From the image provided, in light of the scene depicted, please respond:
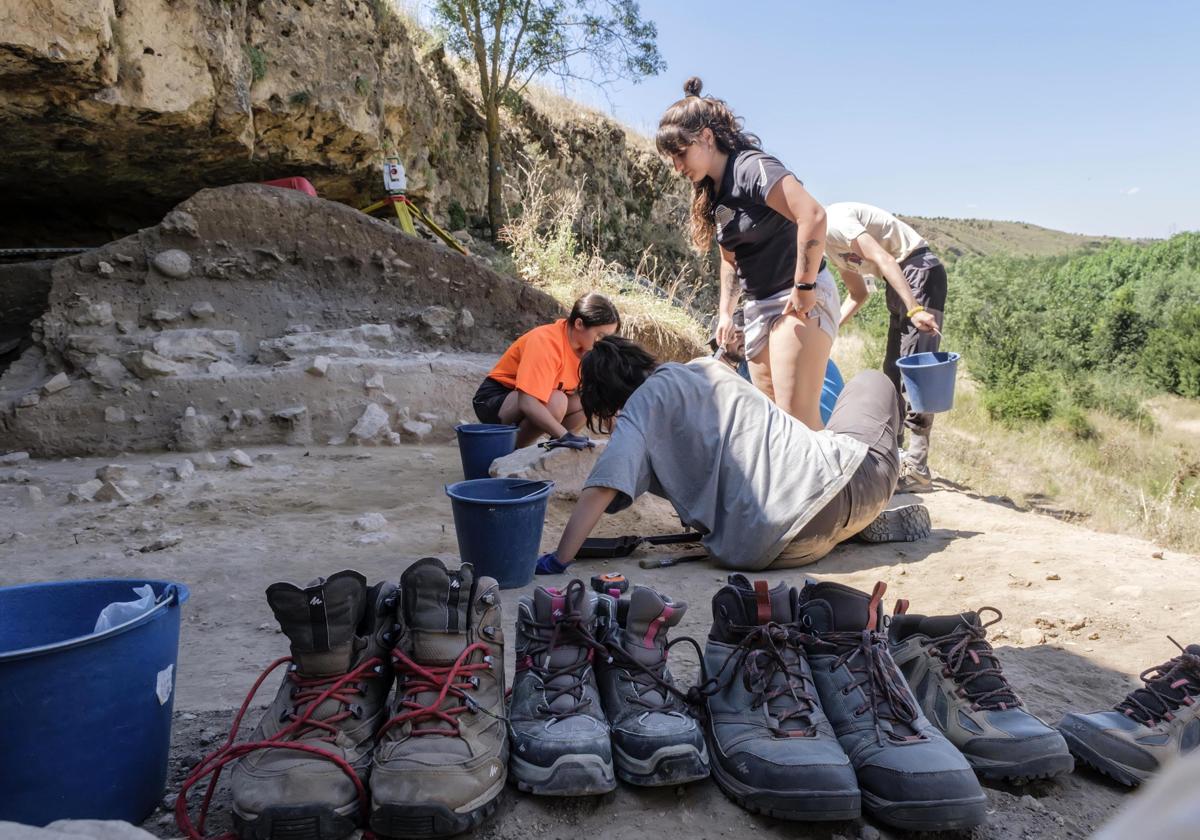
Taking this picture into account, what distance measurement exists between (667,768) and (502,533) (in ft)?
4.72

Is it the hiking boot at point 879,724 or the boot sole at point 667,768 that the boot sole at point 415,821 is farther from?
the hiking boot at point 879,724

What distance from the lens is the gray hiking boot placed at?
3.88ft

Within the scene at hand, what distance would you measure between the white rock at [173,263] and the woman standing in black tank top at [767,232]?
3.86 m

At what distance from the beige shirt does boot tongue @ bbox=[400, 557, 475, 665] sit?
3760mm

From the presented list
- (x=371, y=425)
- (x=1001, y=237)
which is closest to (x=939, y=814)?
(x=371, y=425)

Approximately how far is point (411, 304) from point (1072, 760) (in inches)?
224

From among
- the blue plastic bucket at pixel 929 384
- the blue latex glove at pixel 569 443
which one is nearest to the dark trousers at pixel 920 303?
the blue plastic bucket at pixel 929 384

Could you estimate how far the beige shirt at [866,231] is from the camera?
4.54m

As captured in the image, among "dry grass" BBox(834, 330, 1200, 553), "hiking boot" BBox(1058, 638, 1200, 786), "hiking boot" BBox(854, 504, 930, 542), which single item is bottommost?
"dry grass" BBox(834, 330, 1200, 553)

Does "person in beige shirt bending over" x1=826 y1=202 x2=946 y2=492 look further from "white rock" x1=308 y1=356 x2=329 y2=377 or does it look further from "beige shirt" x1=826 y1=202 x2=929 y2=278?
"white rock" x1=308 y1=356 x2=329 y2=377

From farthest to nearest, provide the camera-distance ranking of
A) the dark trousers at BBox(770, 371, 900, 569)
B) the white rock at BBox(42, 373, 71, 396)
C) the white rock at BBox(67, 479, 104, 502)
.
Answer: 1. the white rock at BBox(42, 373, 71, 396)
2. the white rock at BBox(67, 479, 104, 502)
3. the dark trousers at BBox(770, 371, 900, 569)

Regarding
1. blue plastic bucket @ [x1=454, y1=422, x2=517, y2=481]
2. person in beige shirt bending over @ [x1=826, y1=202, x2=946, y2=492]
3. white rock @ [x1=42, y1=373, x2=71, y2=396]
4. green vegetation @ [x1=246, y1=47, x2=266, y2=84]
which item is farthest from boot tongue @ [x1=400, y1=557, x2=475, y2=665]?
green vegetation @ [x1=246, y1=47, x2=266, y2=84]

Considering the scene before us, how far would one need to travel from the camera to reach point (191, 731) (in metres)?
1.61

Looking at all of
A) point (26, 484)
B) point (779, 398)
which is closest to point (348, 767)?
point (779, 398)
